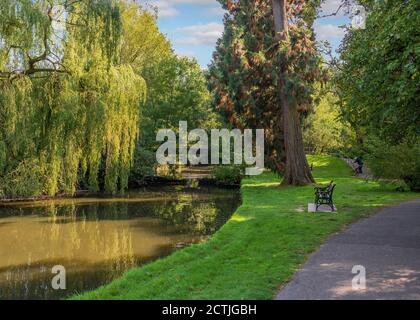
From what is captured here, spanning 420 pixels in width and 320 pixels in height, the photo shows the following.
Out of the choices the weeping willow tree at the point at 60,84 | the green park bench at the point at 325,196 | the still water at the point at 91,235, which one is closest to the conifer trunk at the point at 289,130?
the still water at the point at 91,235

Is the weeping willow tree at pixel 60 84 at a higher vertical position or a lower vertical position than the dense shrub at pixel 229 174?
higher

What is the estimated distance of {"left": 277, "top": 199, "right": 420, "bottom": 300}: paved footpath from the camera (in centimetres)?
688

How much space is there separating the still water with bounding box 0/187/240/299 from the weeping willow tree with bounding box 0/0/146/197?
7.51 feet

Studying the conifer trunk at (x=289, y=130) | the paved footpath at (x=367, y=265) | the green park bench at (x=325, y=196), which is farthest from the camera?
the conifer trunk at (x=289, y=130)

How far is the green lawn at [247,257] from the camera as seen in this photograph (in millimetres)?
7855

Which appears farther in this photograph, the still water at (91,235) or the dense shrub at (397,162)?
the dense shrub at (397,162)

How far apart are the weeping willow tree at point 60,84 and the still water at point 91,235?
2.29 metres

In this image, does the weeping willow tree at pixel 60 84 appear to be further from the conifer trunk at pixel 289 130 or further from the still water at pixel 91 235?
the conifer trunk at pixel 289 130

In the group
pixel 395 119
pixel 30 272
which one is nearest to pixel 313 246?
pixel 395 119

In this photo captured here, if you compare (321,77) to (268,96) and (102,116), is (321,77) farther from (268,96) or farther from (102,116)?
(102,116)

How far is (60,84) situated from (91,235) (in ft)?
19.4

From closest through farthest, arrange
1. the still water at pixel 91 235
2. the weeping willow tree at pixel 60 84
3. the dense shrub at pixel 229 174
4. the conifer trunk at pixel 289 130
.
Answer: the still water at pixel 91 235 → the weeping willow tree at pixel 60 84 → the conifer trunk at pixel 289 130 → the dense shrub at pixel 229 174

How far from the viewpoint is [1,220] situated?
65.6ft

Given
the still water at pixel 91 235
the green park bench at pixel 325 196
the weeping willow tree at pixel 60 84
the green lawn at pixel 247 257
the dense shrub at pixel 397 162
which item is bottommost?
the still water at pixel 91 235
